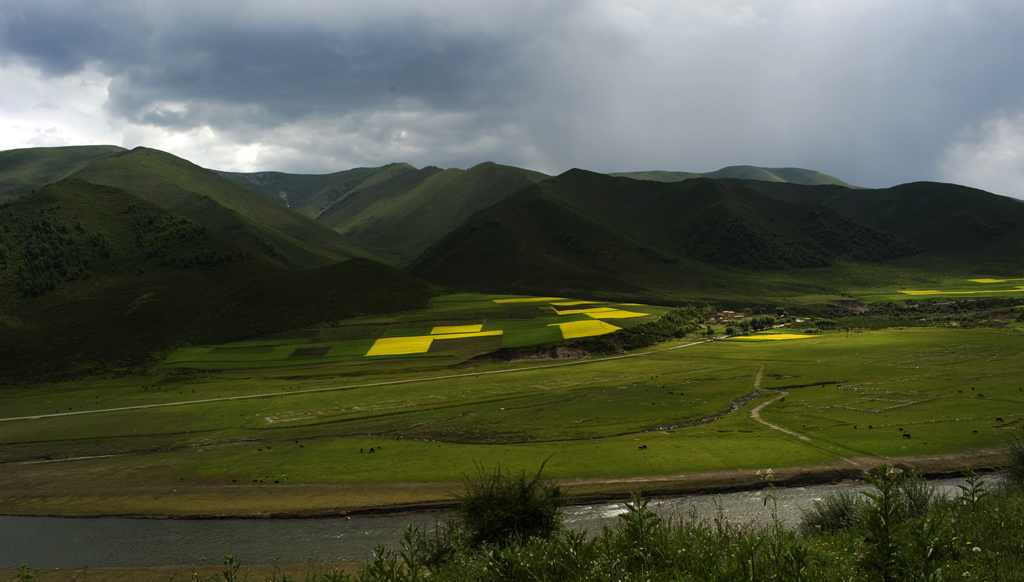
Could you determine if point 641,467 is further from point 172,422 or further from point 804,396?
point 172,422

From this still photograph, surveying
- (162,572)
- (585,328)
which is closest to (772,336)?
(585,328)

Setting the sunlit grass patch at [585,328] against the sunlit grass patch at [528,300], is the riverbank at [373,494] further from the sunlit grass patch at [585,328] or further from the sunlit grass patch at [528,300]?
the sunlit grass patch at [528,300]

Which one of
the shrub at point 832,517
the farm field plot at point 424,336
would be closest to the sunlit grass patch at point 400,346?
the farm field plot at point 424,336

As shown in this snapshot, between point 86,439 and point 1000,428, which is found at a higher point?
point 1000,428

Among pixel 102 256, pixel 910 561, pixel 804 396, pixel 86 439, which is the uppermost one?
pixel 102 256

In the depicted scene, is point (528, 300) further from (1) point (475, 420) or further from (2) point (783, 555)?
(2) point (783, 555)

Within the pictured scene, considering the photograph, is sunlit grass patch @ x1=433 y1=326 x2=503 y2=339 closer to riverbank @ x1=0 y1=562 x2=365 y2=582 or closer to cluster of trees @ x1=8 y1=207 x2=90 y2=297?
riverbank @ x1=0 y1=562 x2=365 y2=582

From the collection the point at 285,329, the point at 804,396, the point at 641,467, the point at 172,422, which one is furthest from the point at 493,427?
the point at 285,329
